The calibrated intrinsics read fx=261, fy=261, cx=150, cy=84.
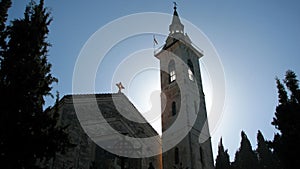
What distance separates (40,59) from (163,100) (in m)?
13.6

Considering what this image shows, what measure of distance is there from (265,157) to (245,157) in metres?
2.61

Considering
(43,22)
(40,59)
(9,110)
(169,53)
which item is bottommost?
(9,110)

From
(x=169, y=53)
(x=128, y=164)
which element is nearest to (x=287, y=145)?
(x=128, y=164)

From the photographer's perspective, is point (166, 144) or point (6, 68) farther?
point (166, 144)

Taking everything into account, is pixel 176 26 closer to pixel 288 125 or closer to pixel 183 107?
pixel 183 107

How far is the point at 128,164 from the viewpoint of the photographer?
14.2m

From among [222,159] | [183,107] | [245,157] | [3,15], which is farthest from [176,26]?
[222,159]

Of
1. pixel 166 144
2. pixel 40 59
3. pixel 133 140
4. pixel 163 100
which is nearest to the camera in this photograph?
pixel 40 59

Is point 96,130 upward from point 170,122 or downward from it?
downward

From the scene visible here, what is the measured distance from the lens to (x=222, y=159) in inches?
1480

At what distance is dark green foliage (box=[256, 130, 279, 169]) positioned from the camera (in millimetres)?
33441

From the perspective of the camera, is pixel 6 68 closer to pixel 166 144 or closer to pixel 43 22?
pixel 43 22

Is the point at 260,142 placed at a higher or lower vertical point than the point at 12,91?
higher

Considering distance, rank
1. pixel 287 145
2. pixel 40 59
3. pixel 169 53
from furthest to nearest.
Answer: pixel 169 53 < pixel 287 145 < pixel 40 59
